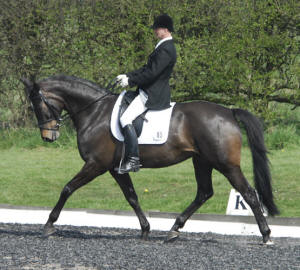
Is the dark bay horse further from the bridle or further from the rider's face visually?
the rider's face

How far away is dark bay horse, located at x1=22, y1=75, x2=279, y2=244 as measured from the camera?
22.8 feet

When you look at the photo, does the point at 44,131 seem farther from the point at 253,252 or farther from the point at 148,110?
the point at 253,252


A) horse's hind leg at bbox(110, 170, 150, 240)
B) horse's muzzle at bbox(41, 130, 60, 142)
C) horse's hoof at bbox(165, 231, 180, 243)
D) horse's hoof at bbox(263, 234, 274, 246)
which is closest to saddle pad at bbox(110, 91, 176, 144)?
horse's hind leg at bbox(110, 170, 150, 240)

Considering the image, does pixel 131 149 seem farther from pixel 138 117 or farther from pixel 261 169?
pixel 261 169

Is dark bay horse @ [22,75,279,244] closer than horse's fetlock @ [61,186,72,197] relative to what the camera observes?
Yes

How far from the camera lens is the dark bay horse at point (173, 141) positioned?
696cm

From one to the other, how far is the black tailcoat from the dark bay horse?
231mm

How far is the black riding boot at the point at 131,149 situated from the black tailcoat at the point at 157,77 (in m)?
0.34

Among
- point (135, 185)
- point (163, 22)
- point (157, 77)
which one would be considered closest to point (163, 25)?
point (163, 22)

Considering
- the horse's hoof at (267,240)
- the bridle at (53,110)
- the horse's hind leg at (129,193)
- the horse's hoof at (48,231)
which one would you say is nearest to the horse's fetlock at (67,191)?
the horse's hoof at (48,231)

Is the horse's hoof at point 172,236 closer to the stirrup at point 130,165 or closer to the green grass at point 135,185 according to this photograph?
the stirrup at point 130,165

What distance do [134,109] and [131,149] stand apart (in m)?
0.44

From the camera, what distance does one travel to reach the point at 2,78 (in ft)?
48.5

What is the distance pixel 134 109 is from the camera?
23.2 feet
